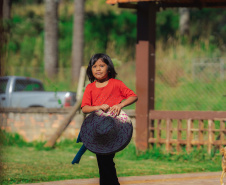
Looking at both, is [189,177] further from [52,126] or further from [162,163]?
[52,126]

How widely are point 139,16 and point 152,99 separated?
1728 millimetres

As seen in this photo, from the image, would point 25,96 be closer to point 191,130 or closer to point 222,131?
point 191,130

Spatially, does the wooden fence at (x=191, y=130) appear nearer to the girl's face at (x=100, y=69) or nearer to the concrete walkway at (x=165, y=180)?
the concrete walkway at (x=165, y=180)

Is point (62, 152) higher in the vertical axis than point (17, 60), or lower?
lower

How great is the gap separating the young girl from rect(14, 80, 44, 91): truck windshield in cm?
1091

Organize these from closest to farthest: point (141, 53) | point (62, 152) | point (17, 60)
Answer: point (141, 53) → point (62, 152) → point (17, 60)

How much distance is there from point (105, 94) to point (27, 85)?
38.1 feet

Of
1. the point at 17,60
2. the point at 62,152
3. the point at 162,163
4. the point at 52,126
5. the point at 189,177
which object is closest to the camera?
the point at 189,177

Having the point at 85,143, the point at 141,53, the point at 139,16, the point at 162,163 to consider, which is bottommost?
the point at 162,163

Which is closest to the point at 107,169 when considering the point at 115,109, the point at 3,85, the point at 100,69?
the point at 115,109

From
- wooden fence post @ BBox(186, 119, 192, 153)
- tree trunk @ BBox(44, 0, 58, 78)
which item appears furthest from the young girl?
tree trunk @ BBox(44, 0, 58, 78)

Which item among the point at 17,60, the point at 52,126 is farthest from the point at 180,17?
the point at 52,126

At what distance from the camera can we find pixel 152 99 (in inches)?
433

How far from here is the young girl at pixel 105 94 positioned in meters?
6.01
